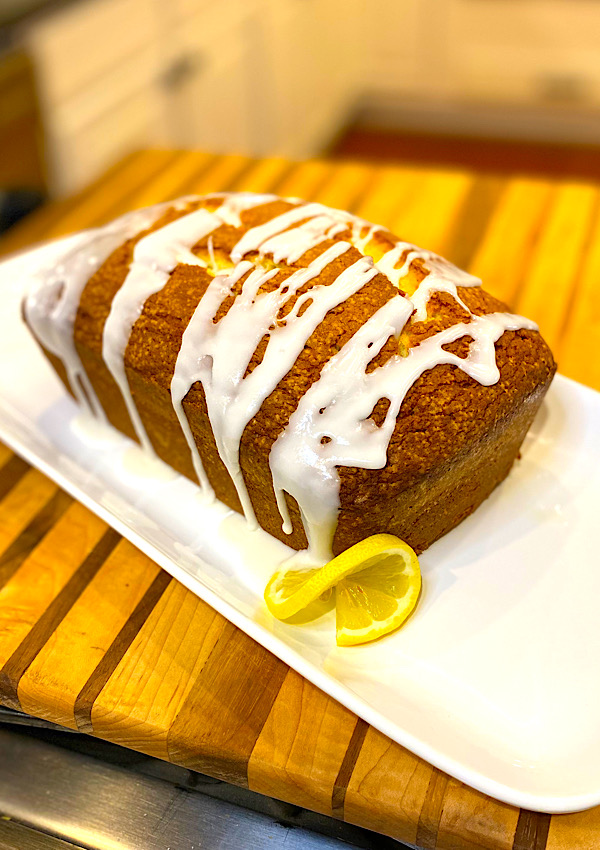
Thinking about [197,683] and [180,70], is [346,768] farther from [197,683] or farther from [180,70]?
[180,70]

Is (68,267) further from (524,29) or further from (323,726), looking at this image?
(524,29)

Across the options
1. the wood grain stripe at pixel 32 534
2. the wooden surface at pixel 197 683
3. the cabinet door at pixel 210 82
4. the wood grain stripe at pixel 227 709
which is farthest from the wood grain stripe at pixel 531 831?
the cabinet door at pixel 210 82

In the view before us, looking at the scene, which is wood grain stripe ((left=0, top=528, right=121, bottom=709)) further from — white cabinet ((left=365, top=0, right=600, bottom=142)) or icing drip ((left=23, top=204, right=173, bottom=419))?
white cabinet ((left=365, top=0, right=600, bottom=142))

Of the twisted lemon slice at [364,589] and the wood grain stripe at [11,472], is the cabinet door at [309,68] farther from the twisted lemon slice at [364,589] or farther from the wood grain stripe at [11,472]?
the twisted lemon slice at [364,589]

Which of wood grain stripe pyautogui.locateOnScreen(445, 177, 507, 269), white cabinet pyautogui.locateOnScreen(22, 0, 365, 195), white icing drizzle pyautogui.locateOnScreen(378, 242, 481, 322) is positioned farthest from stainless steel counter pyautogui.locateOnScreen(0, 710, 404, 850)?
white cabinet pyautogui.locateOnScreen(22, 0, 365, 195)

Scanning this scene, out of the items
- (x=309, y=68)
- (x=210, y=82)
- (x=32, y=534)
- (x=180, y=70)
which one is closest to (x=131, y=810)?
(x=32, y=534)

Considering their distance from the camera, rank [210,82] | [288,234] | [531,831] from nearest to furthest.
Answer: [531,831], [288,234], [210,82]
